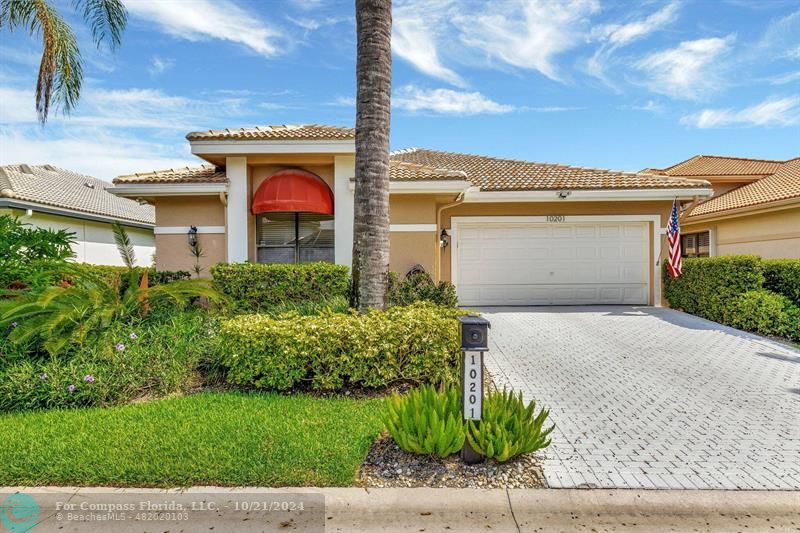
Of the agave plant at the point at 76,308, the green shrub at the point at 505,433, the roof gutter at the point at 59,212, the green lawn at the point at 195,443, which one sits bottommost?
the green lawn at the point at 195,443

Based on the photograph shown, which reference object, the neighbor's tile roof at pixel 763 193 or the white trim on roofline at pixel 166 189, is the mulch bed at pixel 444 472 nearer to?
the white trim on roofline at pixel 166 189

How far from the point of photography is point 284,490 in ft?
11.1

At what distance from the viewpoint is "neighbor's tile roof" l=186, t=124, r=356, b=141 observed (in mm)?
10336

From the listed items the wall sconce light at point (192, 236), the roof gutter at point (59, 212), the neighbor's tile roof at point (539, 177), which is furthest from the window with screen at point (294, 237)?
the roof gutter at point (59, 212)

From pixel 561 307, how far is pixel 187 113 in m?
12.7

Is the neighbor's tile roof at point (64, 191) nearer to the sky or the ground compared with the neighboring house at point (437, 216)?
nearer to the sky

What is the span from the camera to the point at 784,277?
978cm

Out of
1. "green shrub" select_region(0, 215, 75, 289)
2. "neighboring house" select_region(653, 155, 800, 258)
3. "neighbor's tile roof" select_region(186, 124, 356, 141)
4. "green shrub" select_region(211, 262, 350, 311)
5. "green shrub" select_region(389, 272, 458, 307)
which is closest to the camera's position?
"green shrub" select_region(0, 215, 75, 289)

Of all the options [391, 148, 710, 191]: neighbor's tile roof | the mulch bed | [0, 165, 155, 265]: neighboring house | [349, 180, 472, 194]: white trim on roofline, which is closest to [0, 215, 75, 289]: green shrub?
[0, 165, 155, 265]: neighboring house

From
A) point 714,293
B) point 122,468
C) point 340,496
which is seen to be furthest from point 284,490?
point 714,293

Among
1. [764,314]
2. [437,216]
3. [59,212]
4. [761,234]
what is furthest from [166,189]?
[761,234]

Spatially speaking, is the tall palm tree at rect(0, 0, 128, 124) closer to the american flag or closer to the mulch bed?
the mulch bed

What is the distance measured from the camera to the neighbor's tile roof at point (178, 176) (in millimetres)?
10656

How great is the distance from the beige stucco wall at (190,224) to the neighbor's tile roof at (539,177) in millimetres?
5893
